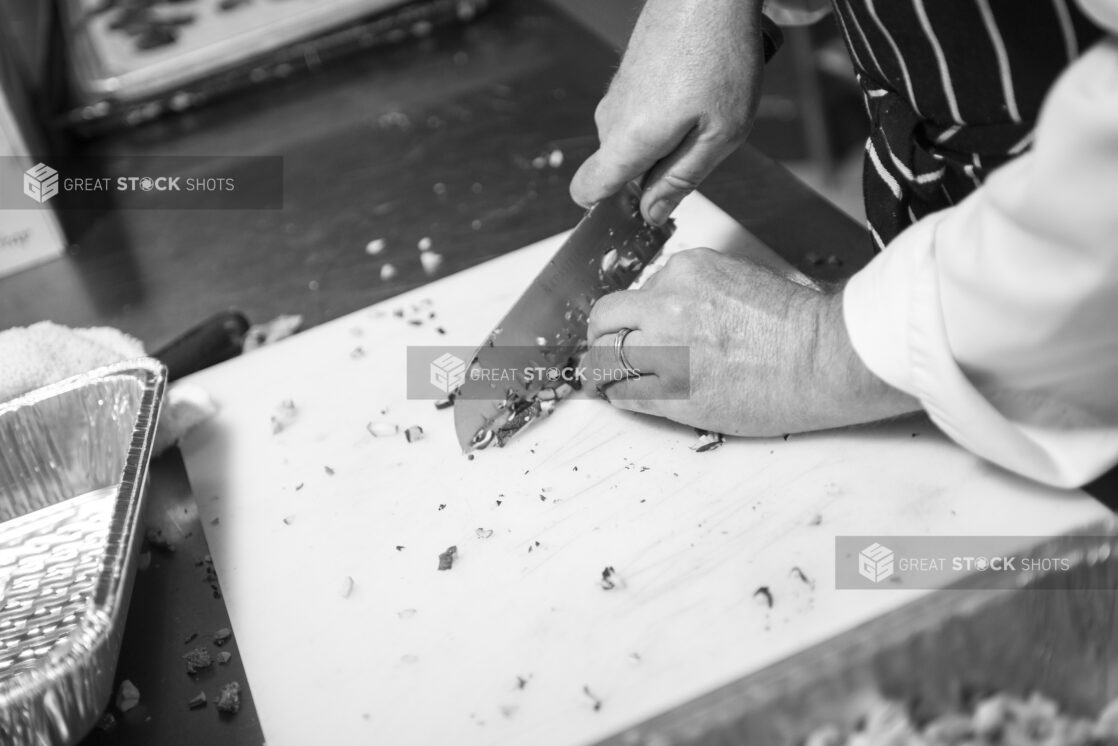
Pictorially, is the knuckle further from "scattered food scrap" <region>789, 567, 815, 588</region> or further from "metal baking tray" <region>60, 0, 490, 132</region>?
"metal baking tray" <region>60, 0, 490, 132</region>

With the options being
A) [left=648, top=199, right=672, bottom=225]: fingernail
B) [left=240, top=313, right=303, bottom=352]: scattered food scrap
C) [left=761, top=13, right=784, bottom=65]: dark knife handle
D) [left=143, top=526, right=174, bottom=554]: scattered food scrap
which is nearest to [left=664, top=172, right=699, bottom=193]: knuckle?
[left=648, top=199, right=672, bottom=225]: fingernail

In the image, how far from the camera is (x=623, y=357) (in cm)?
87

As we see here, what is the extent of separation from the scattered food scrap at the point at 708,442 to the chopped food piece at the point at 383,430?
26 cm

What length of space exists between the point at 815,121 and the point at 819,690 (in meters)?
1.90

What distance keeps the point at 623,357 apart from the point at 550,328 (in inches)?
3.7

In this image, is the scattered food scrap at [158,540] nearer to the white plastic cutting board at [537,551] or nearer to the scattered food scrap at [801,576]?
the white plastic cutting board at [537,551]

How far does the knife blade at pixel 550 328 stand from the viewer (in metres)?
0.90

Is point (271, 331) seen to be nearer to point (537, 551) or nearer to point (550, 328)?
point (550, 328)

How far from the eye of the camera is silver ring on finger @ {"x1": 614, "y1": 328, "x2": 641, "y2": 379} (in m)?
0.87

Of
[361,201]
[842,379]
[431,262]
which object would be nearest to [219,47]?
[361,201]

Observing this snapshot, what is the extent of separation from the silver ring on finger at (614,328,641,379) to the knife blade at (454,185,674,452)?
75 millimetres

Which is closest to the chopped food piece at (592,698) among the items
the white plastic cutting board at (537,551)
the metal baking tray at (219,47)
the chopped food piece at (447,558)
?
the white plastic cutting board at (537,551)

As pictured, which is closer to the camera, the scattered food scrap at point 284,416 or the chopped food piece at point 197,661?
the chopped food piece at point 197,661

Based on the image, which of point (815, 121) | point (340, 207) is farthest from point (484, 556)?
point (815, 121)
